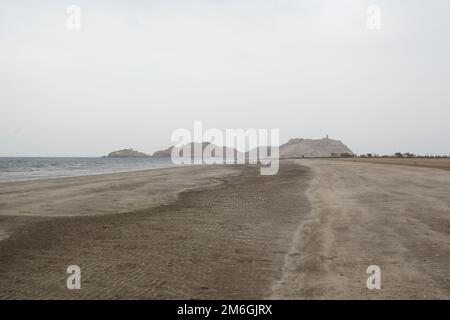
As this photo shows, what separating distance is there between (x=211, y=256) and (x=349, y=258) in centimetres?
270

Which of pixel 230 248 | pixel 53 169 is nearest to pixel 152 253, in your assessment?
pixel 230 248

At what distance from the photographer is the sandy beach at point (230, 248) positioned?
552 centimetres

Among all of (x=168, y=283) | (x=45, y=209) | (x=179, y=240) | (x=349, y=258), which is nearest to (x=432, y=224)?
(x=349, y=258)

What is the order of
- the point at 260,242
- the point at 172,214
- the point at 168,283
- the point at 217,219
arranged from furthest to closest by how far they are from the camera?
the point at 172,214 → the point at 217,219 → the point at 260,242 → the point at 168,283

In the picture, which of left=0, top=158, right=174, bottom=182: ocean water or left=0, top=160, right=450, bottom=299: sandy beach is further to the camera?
left=0, top=158, right=174, bottom=182: ocean water

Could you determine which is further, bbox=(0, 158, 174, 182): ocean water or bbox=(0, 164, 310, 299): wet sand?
bbox=(0, 158, 174, 182): ocean water

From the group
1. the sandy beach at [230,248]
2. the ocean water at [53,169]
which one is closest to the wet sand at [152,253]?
the sandy beach at [230,248]

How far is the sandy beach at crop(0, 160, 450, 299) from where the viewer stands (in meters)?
5.52

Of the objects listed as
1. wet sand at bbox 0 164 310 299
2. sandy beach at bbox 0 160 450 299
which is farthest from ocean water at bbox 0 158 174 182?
wet sand at bbox 0 164 310 299

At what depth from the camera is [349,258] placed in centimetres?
694

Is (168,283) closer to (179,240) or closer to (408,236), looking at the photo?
(179,240)

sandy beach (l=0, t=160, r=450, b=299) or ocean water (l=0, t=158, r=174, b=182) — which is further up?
sandy beach (l=0, t=160, r=450, b=299)

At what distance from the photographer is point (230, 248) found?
309 inches

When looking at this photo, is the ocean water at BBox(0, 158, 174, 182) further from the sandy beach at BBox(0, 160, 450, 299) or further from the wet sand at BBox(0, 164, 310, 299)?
the wet sand at BBox(0, 164, 310, 299)
